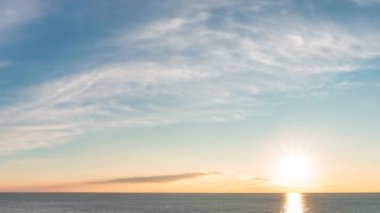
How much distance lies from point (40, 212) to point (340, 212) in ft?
300

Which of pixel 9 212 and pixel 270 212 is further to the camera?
pixel 270 212

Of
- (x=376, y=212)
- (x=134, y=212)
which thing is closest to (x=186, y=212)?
(x=134, y=212)

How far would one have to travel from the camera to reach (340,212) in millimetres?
151375

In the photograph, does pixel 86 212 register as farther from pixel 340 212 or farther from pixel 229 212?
pixel 340 212

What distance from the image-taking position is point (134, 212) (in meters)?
144

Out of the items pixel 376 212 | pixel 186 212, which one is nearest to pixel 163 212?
pixel 186 212

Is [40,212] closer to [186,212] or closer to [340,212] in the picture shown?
[186,212]

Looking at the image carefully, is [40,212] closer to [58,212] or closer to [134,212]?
[58,212]

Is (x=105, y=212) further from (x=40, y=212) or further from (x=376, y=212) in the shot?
(x=376, y=212)

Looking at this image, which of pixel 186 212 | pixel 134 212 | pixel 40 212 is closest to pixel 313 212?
pixel 186 212

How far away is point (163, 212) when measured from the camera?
471 ft

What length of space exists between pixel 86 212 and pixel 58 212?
807 cm

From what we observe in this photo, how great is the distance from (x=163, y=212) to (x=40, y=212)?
35.4 meters

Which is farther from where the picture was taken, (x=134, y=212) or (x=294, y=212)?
(x=294, y=212)
